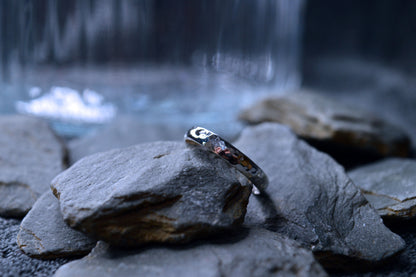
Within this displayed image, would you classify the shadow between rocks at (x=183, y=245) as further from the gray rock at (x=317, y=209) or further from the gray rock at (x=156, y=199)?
the gray rock at (x=317, y=209)

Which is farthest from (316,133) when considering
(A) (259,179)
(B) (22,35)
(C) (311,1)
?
(C) (311,1)

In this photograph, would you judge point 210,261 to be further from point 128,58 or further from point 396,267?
point 128,58

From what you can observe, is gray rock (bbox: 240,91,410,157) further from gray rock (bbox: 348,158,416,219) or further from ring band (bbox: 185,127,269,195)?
ring band (bbox: 185,127,269,195)

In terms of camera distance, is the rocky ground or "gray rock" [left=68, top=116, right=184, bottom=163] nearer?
the rocky ground

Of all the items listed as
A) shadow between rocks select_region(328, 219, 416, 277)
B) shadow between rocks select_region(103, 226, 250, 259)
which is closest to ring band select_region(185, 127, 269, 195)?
shadow between rocks select_region(103, 226, 250, 259)

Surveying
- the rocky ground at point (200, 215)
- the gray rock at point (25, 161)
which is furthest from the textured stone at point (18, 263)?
the gray rock at point (25, 161)

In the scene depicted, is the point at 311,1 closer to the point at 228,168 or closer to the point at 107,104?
the point at 107,104

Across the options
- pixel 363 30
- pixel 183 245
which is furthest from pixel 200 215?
pixel 363 30
